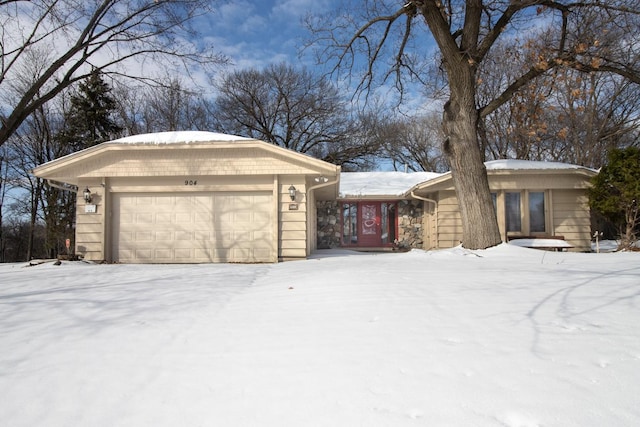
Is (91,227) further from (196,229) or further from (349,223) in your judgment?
(349,223)

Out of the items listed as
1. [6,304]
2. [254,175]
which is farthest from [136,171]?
[6,304]

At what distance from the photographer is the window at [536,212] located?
11148 mm

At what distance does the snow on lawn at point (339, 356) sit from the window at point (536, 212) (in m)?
7.51

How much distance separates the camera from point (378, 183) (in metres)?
14.8

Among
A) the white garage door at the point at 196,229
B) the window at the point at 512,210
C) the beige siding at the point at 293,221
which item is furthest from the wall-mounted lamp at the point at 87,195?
the window at the point at 512,210

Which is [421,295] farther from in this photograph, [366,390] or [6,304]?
[6,304]

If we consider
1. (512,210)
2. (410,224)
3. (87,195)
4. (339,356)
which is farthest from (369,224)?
(339,356)

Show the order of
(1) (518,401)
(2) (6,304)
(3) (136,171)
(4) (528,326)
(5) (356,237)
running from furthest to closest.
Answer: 1. (5) (356,237)
2. (3) (136,171)
3. (2) (6,304)
4. (4) (528,326)
5. (1) (518,401)

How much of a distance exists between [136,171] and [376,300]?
7.71 m

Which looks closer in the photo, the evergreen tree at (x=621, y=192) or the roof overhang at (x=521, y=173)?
the evergreen tree at (x=621, y=192)

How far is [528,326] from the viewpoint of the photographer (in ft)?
8.63

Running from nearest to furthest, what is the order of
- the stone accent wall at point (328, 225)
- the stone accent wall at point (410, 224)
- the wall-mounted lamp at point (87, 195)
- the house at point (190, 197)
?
the house at point (190, 197), the wall-mounted lamp at point (87, 195), the stone accent wall at point (410, 224), the stone accent wall at point (328, 225)

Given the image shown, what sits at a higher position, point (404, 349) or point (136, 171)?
point (136, 171)

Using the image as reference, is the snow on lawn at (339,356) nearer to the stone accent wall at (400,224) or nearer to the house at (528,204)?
the house at (528,204)
